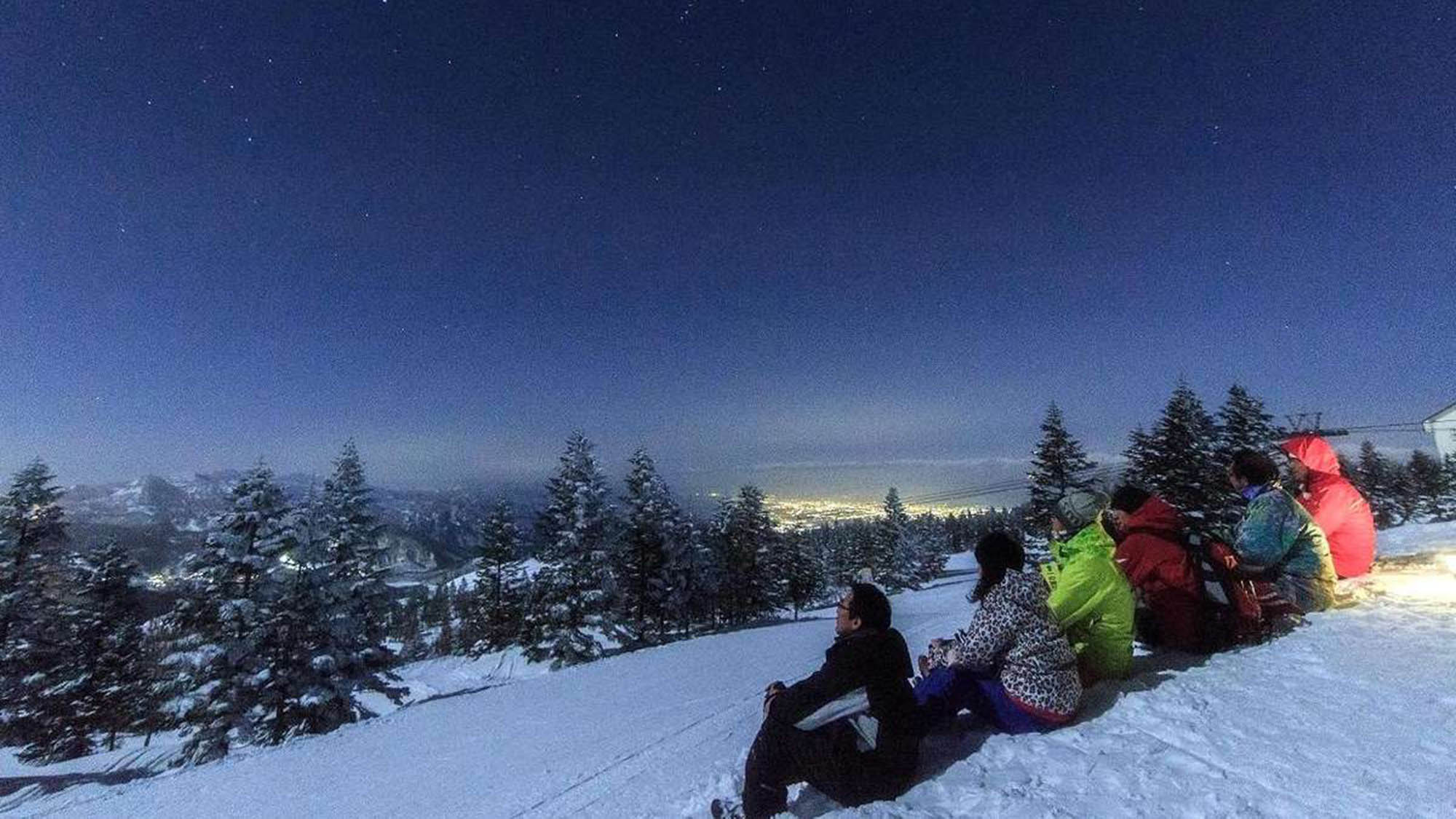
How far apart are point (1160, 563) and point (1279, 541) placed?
6.85ft

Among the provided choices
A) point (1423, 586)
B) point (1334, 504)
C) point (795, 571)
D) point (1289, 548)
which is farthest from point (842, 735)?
point (795, 571)

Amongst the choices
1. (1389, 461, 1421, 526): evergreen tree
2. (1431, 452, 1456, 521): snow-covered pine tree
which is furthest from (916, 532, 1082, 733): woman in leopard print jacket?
(1389, 461, 1421, 526): evergreen tree

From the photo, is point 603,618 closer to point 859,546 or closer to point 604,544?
point 604,544

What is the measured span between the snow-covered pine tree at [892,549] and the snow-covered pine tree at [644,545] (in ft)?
95.0

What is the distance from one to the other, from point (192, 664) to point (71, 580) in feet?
38.0

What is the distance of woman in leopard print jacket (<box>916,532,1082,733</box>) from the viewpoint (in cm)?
411

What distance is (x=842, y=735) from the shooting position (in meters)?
3.82

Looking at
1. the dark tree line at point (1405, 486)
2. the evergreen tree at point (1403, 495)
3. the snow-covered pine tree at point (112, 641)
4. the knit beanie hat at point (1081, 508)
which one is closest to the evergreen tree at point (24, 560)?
the snow-covered pine tree at point (112, 641)

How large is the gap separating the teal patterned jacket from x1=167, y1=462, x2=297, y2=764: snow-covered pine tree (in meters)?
27.1

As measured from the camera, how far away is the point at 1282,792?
306cm

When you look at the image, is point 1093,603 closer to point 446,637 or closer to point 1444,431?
point 1444,431

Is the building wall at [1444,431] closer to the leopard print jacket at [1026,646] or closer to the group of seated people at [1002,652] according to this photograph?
the group of seated people at [1002,652]

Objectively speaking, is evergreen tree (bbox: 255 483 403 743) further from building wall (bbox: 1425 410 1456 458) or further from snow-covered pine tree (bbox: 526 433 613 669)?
building wall (bbox: 1425 410 1456 458)

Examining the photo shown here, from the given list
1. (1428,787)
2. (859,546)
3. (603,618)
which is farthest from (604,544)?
(859,546)
